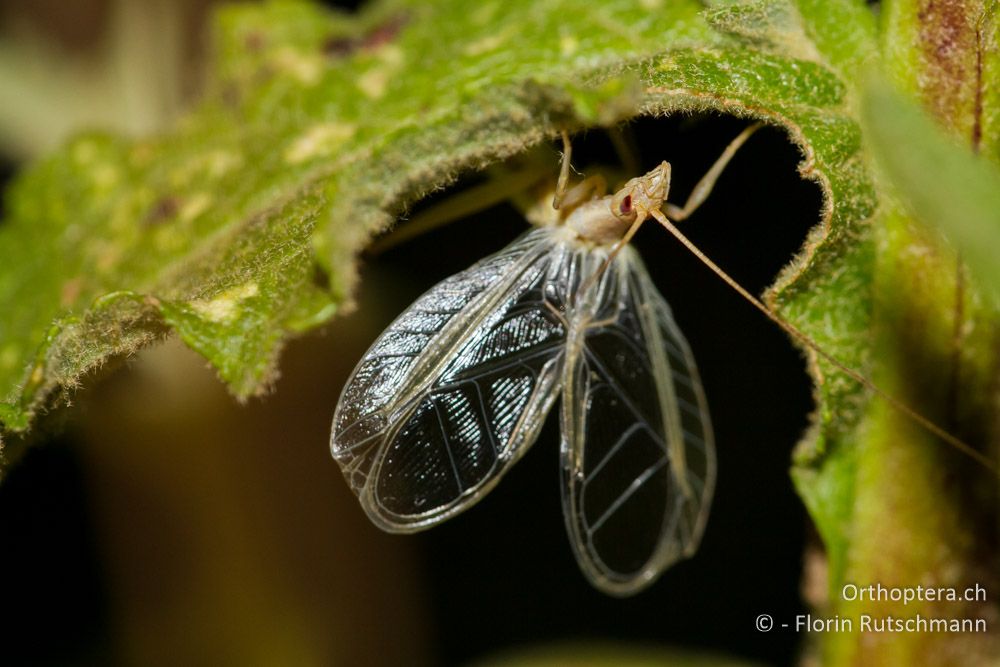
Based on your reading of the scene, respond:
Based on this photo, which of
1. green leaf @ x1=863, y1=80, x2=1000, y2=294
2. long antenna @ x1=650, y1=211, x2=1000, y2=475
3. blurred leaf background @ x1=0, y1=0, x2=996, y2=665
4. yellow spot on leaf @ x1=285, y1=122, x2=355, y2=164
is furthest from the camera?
blurred leaf background @ x1=0, y1=0, x2=996, y2=665

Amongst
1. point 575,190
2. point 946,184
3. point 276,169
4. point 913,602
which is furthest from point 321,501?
point 946,184

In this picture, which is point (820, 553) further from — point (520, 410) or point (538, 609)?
point (538, 609)

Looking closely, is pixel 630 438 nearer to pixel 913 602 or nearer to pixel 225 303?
pixel 913 602

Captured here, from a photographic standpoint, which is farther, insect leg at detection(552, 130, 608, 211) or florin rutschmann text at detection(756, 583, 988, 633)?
insect leg at detection(552, 130, 608, 211)

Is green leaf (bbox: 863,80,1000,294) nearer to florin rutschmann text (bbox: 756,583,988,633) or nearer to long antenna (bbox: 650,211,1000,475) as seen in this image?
long antenna (bbox: 650,211,1000,475)

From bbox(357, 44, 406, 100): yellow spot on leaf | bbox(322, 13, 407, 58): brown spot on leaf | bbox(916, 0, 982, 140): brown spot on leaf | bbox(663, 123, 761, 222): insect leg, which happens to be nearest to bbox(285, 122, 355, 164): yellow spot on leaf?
bbox(357, 44, 406, 100): yellow spot on leaf

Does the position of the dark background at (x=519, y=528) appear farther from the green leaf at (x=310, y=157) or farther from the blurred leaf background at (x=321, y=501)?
the green leaf at (x=310, y=157)
